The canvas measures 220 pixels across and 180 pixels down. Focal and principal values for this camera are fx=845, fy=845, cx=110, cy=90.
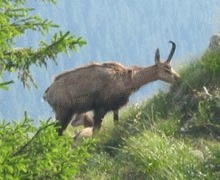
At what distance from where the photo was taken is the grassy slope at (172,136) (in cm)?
890

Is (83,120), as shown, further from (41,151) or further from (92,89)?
(41,151)

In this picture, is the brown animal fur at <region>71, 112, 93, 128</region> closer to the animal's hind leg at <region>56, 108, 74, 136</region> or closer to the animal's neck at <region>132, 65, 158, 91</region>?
the animal's hind leg at <region>56, 108, 74, 136</region>

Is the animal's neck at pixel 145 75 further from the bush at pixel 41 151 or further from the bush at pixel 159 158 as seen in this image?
the bush at pixel 41 151

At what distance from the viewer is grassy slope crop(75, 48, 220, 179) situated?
8898 mm

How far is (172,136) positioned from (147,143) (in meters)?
0.90

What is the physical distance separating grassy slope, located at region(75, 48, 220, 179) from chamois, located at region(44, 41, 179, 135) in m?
0.90

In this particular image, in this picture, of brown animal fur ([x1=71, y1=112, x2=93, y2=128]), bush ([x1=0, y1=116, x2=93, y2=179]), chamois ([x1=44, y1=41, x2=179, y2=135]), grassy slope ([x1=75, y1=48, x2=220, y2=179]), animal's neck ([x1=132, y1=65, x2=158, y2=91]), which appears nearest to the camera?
bush ([x1=0, y1=116, x2=93, y2=179])

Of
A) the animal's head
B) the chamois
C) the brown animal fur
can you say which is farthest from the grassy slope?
the brown animal fur

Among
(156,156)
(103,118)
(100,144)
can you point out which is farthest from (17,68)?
(103,118)

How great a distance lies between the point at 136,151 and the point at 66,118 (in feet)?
16.0

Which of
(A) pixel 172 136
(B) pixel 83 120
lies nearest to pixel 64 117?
(B) pixel 83 120

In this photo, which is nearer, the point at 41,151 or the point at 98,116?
the point at 41,151

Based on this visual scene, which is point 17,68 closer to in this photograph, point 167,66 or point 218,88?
point 218,88

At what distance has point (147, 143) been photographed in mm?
9594
